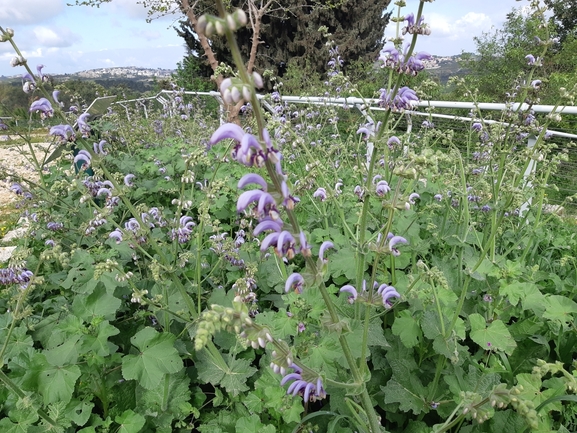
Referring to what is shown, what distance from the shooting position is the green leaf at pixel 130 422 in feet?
6.61

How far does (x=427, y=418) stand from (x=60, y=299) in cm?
274

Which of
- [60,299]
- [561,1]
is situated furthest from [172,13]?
[561,1]

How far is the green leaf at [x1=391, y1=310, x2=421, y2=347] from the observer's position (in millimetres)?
2111

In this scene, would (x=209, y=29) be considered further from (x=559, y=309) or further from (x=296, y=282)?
(x=559, y=309)

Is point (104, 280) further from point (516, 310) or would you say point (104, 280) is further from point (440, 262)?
point (516, 310)

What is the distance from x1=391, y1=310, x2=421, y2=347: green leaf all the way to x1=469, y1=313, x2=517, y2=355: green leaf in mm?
297

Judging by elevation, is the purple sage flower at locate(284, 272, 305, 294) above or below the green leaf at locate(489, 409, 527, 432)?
above

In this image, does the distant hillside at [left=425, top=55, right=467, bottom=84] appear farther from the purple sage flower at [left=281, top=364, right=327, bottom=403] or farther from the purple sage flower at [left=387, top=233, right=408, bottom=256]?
the purple sage flower at [left=281, top=364, right=327, bottom=403]

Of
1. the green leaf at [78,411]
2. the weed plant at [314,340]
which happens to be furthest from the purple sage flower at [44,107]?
the green leaf at [78,411]

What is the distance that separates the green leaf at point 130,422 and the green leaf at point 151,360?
208mm

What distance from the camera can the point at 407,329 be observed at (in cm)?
215

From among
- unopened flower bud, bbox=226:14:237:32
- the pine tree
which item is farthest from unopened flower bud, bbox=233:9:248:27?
the pine tree

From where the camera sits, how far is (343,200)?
3748mm

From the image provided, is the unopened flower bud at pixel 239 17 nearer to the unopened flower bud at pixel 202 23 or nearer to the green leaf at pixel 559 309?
the unopened flower bud at pixel 202 23
